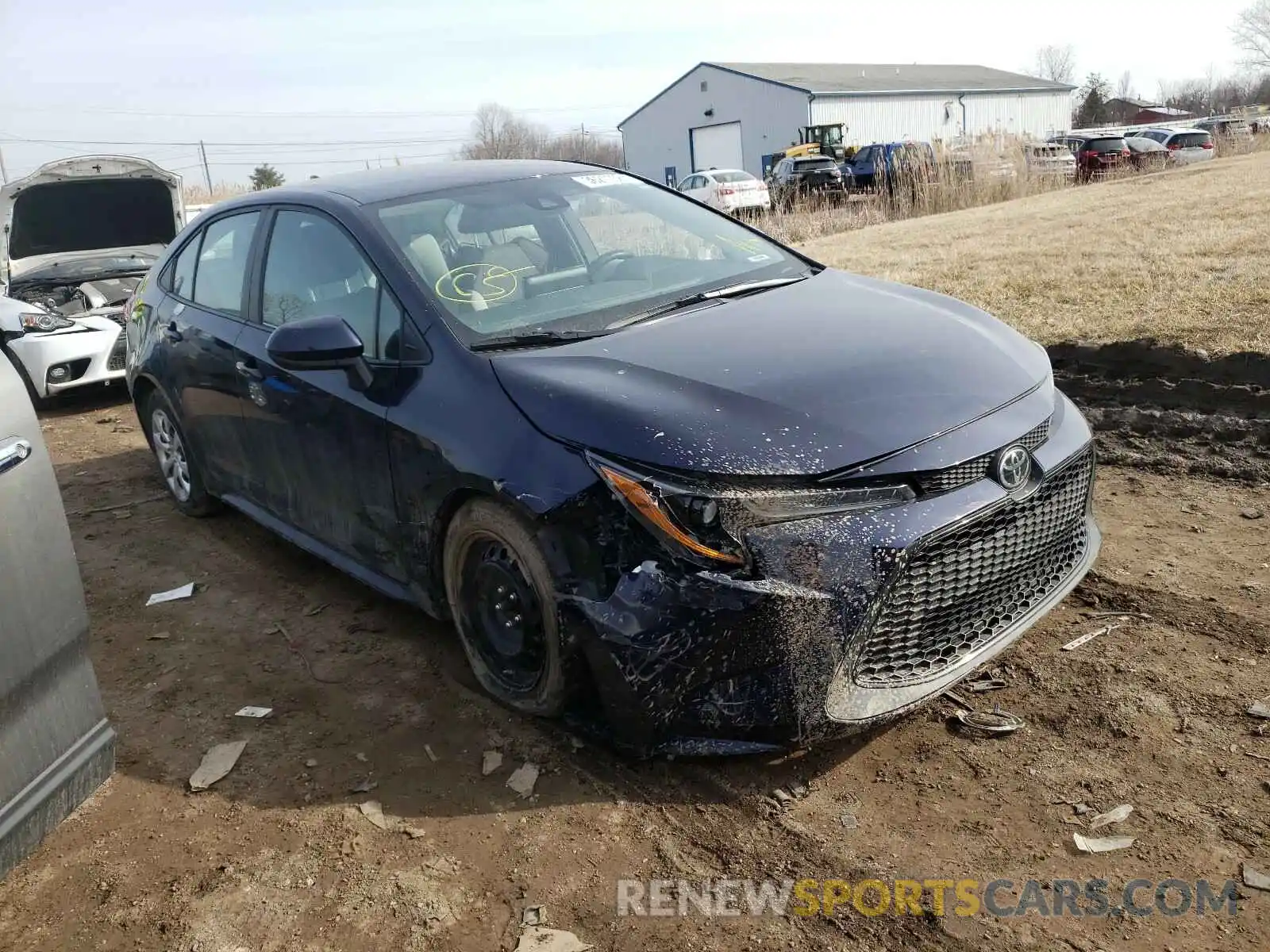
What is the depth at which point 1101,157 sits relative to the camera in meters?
27.0

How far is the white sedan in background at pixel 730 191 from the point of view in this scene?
2658 cm

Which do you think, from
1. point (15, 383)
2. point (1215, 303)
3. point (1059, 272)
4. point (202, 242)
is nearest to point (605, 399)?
point (15, 383)

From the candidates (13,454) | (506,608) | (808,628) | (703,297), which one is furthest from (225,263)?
(808,628)

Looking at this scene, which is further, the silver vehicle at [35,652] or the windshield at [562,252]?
the windshield at [562,252]

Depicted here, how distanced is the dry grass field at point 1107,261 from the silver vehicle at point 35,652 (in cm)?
612

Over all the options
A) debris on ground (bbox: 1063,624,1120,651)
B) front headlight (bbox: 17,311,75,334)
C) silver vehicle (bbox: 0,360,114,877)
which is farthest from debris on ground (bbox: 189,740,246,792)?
front headlight (bbox: 17,311,75,334)

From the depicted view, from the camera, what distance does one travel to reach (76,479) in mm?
6762

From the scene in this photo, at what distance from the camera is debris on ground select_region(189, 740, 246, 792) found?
3.28 metres

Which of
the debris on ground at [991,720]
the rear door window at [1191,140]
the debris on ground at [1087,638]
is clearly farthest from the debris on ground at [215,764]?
the rear door window at [1191,140]

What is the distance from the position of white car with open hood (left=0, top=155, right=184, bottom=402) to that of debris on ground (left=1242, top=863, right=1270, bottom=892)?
8876mm

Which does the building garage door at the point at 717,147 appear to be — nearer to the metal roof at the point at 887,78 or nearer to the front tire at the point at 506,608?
the metal roof at the point at 887,78

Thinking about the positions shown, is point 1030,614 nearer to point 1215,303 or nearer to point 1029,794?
point 1029,794

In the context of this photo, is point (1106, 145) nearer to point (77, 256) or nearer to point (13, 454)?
point (77, 256)
